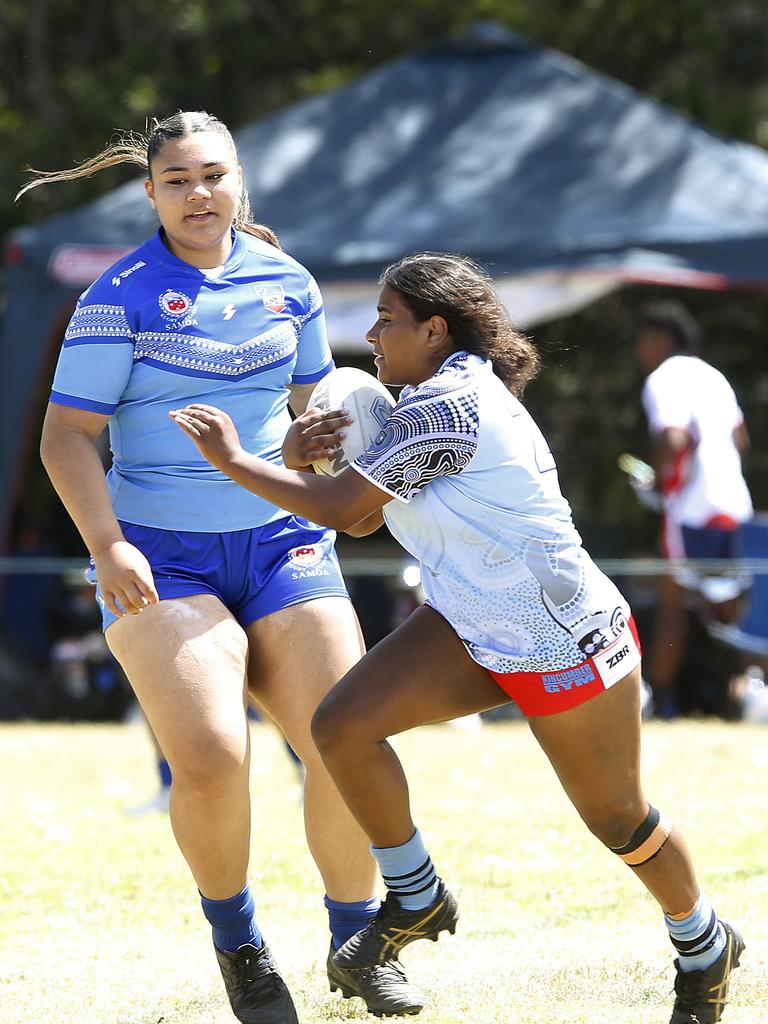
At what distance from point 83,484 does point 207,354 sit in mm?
427

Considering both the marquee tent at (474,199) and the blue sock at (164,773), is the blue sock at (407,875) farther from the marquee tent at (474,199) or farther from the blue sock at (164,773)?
the marquee tent at (474,199)

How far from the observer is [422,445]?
3453mm

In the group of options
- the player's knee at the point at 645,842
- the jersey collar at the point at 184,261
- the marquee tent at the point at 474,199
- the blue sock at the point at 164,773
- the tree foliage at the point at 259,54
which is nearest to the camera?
the player's knee at the point at 645,842

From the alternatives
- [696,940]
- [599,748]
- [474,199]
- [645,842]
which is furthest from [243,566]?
[474,199]

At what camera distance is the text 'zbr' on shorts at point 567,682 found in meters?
3.49

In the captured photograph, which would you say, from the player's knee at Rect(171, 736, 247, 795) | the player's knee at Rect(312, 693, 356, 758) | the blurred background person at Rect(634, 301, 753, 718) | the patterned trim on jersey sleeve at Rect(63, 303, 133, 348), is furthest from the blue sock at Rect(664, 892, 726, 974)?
the blurred background person at Rect(634, 301, 753, 718)

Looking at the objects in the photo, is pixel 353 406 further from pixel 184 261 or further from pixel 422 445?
pixel 184 261

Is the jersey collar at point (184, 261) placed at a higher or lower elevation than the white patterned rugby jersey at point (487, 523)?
higher

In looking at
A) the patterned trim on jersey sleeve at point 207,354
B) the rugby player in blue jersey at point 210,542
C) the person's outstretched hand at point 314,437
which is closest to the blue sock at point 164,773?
the rugby player in blue jersey at point 210,542

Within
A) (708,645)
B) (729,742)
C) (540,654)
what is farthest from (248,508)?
(708,645)

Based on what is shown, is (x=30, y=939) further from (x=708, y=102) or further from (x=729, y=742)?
(x=708, y=102)

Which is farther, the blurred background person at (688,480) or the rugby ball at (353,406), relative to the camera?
the blurred background person at (688,480)

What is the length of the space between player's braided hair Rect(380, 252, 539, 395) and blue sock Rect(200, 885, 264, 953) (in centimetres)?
135

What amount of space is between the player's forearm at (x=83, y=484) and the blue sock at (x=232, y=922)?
853 mm
